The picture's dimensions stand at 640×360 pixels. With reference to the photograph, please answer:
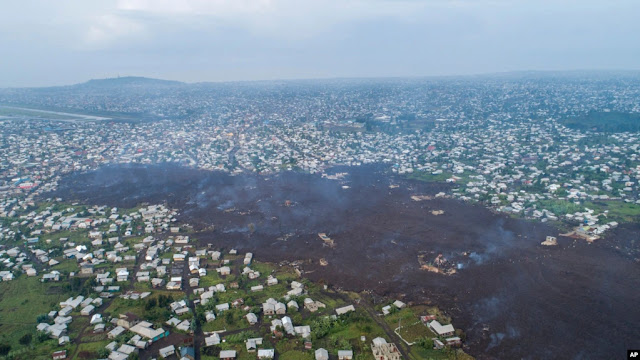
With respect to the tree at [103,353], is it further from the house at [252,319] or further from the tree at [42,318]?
the house at [252,319]

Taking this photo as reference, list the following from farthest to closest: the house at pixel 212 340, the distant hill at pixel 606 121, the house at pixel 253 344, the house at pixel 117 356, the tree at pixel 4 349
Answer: the distant hill at pixel 606 121 < the house at pixel 212 340 < the house at pixel 253 344 < the tree at pixel 4 349 < the house at pixel 117 356

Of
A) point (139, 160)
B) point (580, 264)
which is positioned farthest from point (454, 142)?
point (139, 160)

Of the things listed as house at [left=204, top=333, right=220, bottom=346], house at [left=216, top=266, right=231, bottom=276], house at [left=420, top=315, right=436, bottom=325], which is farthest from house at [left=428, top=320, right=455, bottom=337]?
house at [left=216, top=266, right=231, bottom=276]

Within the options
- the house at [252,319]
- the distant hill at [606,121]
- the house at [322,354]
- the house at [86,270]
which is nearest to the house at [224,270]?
the house at [252,319]

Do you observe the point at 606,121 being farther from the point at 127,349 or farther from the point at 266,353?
the point at 127,349

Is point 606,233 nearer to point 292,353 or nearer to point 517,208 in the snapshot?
point 517,208

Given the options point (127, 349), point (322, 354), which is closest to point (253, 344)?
point (322, 354)

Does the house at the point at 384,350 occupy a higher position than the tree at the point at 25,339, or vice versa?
the tree at the point at 25,339
